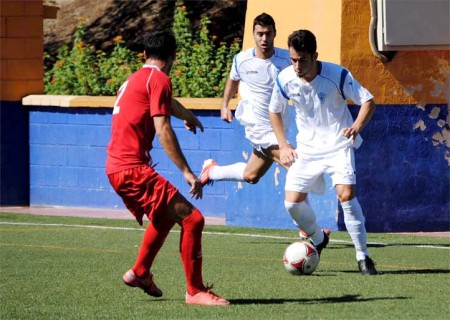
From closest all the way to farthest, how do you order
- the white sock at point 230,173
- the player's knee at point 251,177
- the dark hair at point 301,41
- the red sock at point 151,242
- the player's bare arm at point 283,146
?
the red sock at point 151,242, the dark hair at point 301,41, the player's bare arm at point 283,146, the player's knee at point 251,177, the white sock at point 230,173

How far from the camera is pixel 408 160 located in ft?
46.6

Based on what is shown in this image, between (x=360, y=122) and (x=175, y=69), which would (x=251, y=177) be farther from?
(x=175, y=69)

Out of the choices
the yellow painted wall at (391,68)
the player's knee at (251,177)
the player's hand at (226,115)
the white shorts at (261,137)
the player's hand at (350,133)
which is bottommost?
the player's knee at (251,177)

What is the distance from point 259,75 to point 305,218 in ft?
8.18

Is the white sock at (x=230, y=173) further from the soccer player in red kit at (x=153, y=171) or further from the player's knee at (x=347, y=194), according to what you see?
the soccer player in red kit at (x=153, y=171)

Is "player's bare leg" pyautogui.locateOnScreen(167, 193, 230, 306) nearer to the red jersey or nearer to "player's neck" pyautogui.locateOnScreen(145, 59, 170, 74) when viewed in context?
the red jersey

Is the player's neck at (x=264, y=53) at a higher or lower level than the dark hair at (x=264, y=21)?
lower

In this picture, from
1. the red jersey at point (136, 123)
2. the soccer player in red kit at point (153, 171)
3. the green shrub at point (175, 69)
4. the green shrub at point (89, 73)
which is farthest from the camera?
the green shrub at point (89, 73)

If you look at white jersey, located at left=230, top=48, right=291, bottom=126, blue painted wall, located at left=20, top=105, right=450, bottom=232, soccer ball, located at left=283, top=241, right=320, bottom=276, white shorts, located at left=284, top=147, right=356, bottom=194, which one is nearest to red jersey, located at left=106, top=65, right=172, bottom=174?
soccer ball, located at left=283, top=241, right=320, bottom=276

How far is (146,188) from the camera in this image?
8.38 meters

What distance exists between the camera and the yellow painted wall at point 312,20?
13.7 metres

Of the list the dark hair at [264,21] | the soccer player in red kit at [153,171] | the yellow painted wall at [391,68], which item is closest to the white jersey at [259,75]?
the dark hair at [264,21]

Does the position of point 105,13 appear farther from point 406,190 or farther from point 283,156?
point 283,156

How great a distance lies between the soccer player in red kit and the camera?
831 centimetres
